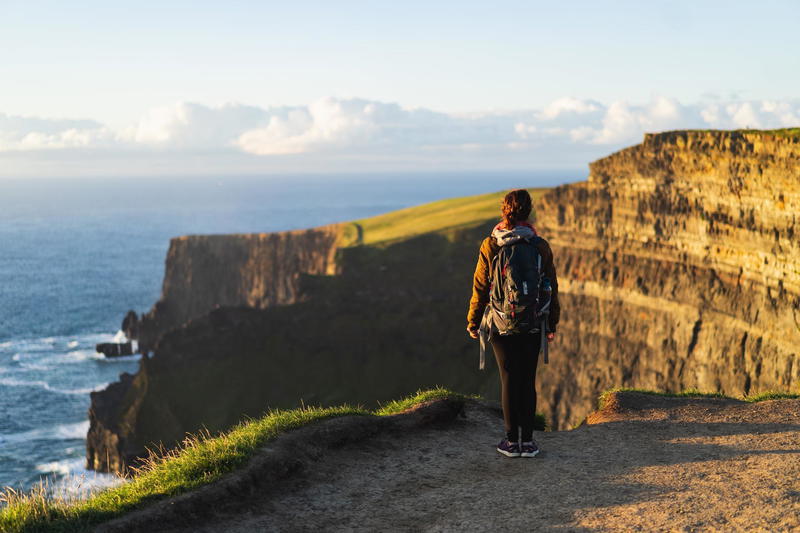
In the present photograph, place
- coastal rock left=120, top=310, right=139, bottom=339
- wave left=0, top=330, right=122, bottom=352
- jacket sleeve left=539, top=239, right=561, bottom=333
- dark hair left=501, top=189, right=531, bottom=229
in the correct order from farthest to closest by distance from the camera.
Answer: coastal rock left=120, top=310, right=139, bottom=339 → wave left=0, top=330, right=122, bottom=352 → jacket sleeve left=539, top=239, right=561, bottom=333 → dark hair left=501, top=189, right=531, bottom=229

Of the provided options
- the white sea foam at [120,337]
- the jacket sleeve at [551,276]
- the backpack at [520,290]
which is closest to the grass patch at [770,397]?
the jacket sleeve at [551,276]

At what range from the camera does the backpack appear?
11.1m

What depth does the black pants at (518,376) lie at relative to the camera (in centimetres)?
1141

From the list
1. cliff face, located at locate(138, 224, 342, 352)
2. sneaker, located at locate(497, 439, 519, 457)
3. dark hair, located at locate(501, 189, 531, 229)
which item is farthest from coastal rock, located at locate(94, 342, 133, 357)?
dark hair, located at locate(501, 189, 531, 229)

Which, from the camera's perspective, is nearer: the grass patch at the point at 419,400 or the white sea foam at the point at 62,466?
the grass patch at the point at 419,400

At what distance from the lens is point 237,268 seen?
453 ft

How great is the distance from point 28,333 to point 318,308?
65.0 meters

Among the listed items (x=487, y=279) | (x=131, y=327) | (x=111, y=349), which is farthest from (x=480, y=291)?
(x=131, y=327)

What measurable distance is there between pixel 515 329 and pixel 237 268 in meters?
131

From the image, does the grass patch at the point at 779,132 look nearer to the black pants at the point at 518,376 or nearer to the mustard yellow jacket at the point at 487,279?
the mustard yellow jacket at the point at 487,279

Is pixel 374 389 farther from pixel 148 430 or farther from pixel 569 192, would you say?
pixel 569 192

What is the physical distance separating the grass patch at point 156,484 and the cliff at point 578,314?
126ft

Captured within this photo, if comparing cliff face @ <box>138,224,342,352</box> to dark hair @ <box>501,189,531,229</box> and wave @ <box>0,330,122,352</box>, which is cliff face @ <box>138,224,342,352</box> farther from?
dark hair @ <box>501,189,531,229</box>

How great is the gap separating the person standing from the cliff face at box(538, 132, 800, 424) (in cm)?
3623
